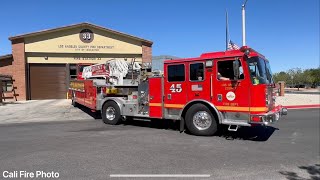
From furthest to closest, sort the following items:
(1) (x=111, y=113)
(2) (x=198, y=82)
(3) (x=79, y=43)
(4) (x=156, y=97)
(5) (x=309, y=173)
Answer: (3) (x=79, y=43), (1) (x=111, y=113), (4) (x=156, y=97), (2) (x=198, y=82), (5) (x=309, y=173)

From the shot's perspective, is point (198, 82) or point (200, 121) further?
point (198, 82)

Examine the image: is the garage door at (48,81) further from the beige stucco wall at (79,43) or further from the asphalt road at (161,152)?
the asphalt road at (161,152)

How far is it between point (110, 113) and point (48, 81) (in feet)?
53.2

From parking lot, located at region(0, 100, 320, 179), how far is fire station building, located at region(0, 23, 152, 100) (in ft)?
51.9

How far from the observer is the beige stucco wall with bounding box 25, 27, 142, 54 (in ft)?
86.8

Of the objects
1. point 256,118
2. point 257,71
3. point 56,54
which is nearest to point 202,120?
point 256,118

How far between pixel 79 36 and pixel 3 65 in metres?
6.27

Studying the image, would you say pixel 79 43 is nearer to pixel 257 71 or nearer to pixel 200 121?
pixel 200 121

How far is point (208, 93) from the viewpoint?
978cm

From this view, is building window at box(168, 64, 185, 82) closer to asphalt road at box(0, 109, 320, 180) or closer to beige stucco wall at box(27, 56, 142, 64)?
asphalt road at box(0, 109, 320, 180)

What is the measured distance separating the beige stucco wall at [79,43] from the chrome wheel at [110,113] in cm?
1574

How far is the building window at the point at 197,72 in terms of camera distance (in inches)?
392

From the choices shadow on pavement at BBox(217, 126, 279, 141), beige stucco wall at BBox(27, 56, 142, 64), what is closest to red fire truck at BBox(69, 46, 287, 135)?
shadow on pavement at BBox(217, 126, 279, 141)

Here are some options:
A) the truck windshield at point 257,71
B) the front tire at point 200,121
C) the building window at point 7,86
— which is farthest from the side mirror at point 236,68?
the building window at point 7,86
